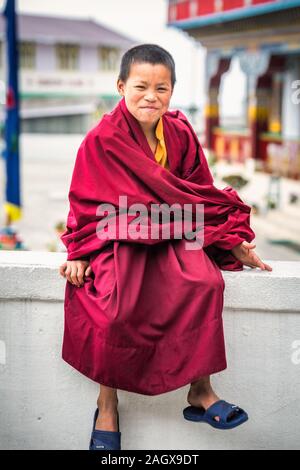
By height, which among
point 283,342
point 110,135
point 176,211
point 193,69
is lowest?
point 283,342

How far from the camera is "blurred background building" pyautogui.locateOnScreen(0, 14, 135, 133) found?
28.8 metres

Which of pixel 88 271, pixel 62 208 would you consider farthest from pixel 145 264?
pixel 62 208

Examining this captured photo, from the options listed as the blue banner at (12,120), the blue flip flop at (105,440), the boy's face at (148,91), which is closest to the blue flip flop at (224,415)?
the blue flip flop at (105,440)

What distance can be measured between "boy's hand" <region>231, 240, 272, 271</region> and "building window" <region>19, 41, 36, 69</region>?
27.7 metres

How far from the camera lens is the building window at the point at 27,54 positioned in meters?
28.6

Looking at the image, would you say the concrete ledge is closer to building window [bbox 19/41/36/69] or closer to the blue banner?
the blue banner

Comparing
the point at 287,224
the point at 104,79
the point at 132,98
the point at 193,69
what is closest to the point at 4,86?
the point at 287,224

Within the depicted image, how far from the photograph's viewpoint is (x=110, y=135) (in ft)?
7.38

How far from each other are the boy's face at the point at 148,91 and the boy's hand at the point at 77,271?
516 mm

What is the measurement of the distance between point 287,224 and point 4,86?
3946mm

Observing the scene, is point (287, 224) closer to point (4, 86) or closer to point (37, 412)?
point (4, 86)

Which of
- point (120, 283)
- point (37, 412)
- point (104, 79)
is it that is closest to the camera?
point (120, 283)

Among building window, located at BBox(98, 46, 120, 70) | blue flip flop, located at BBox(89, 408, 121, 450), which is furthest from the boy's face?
building window, located at BBox(98, 46, 120, 70)

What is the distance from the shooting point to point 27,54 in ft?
94.5
